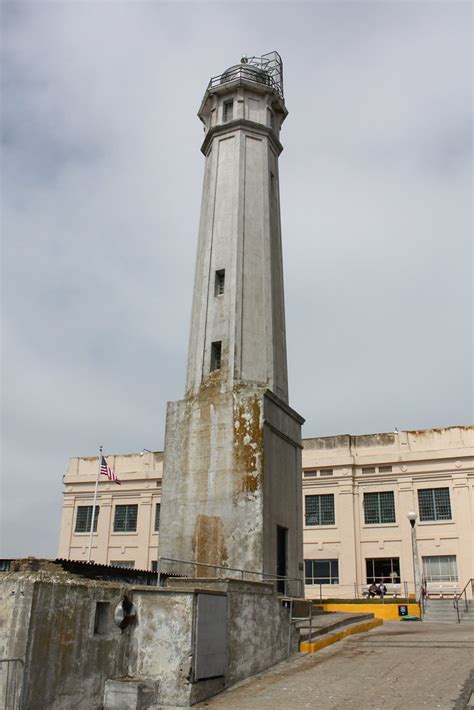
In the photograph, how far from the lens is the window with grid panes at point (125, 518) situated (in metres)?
38.7

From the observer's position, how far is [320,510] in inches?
1377

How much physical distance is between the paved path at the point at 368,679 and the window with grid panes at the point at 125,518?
24.6m

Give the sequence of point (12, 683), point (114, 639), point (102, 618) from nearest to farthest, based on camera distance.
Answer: point (12, 683) < point (102, 618) < point (114, 639)

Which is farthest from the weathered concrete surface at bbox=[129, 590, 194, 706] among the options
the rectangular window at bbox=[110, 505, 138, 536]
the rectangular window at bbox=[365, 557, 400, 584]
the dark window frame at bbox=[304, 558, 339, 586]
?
the rectangular window at bbox=[110, 505, 138, 536]

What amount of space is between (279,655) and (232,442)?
5.38m

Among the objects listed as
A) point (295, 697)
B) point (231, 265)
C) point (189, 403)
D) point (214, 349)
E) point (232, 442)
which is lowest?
point (295, 697)

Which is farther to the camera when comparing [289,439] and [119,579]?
[289,439]

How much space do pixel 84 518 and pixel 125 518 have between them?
2701 mm

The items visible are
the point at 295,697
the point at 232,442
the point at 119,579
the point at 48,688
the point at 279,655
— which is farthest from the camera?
the point at 232,442

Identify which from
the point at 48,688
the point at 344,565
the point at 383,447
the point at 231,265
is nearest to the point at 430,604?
the point at 344,565

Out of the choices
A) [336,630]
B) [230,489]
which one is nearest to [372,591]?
[336,630]

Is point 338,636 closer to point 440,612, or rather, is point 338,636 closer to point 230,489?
point 230,489

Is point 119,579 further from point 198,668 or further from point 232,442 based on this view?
point 232,442

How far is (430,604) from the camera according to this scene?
78.2 feet
